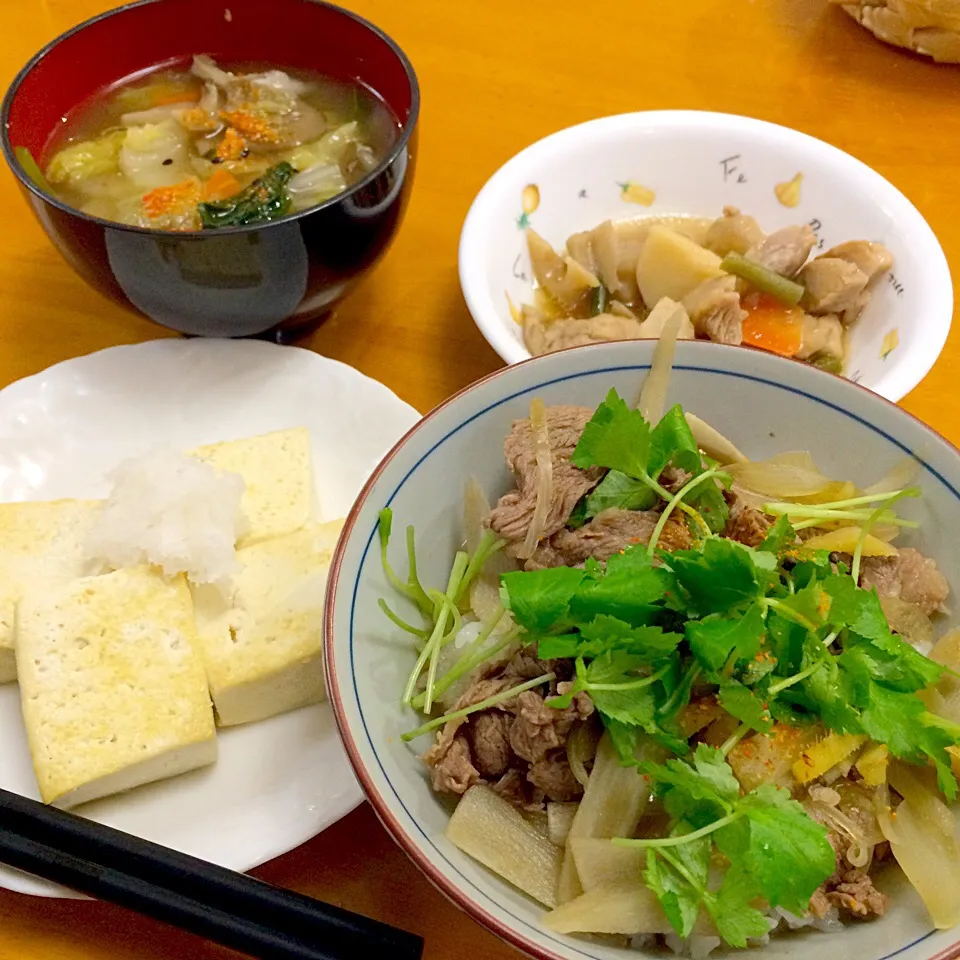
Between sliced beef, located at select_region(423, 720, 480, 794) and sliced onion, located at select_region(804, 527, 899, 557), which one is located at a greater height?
sliced onion, located at select_region(804, 527, 899, 557)

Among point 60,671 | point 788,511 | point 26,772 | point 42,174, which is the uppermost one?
point 788,511

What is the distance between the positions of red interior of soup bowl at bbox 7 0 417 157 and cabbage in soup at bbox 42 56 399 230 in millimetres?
30

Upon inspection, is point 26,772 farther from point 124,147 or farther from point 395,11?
point 395,11

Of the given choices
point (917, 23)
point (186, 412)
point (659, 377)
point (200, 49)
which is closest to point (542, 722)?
point (659, 377)

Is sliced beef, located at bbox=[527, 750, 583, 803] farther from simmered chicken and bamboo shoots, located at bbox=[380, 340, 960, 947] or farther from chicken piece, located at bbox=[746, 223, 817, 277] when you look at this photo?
chicken piece, located at bbox=[746, 223, 817, 277]

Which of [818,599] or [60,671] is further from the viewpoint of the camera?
[60,671]

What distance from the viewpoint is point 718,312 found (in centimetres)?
158

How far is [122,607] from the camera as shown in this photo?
121 centimetres

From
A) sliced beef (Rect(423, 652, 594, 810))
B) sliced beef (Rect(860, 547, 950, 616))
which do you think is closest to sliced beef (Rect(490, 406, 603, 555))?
sliced beef (Rect(423, 652, 594, 810))

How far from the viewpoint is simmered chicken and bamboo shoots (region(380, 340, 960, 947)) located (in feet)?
2.81

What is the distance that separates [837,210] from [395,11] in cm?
140

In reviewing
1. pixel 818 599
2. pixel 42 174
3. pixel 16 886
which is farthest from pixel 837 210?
pixel 16 886

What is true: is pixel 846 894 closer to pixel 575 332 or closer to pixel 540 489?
pixel 540 489

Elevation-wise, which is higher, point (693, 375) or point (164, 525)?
point (693, 375)
